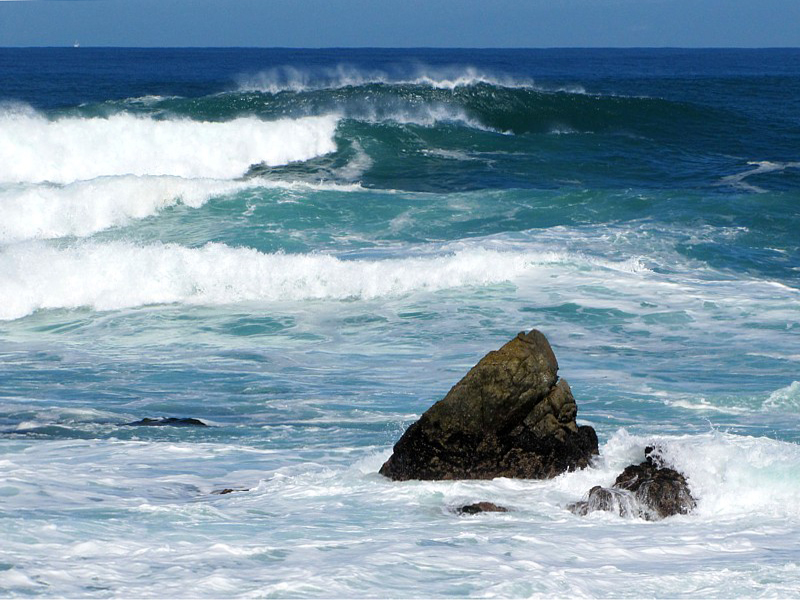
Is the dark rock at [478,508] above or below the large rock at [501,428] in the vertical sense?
below

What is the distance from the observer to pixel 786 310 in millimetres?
13133

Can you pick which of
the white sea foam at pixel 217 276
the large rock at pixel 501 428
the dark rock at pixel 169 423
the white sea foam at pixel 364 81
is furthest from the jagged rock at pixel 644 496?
the white sea foam at pixel 364 81

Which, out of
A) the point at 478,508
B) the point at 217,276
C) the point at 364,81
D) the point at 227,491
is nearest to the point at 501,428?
the point at 478,508

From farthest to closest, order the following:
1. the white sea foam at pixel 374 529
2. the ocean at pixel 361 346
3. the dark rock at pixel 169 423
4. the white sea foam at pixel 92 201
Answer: the white sea foam at pixel 92 201, the dark rock at pixel 169 423, the ocean at pixel 361 346, the white sea foam at pixel 374 529

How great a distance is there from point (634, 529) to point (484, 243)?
→ 12090 millimetres

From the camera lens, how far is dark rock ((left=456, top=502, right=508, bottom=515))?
6.01 meters

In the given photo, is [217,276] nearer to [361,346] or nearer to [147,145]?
[361,346]

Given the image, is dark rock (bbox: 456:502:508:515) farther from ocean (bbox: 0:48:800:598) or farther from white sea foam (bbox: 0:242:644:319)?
white sea foam (bbox: 0:242:644:319)

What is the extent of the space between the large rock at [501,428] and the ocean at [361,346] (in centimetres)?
17

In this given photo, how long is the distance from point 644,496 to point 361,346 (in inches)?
237

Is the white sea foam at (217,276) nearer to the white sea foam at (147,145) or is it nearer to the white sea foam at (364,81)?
the white sea foam at (147,145)

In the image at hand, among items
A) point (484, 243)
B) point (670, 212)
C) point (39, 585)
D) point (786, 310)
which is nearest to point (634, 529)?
point (39, 585)

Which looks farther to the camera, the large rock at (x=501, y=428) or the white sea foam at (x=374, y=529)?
the large rock at (x=501, y=428)

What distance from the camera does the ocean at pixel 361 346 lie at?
533 cm
